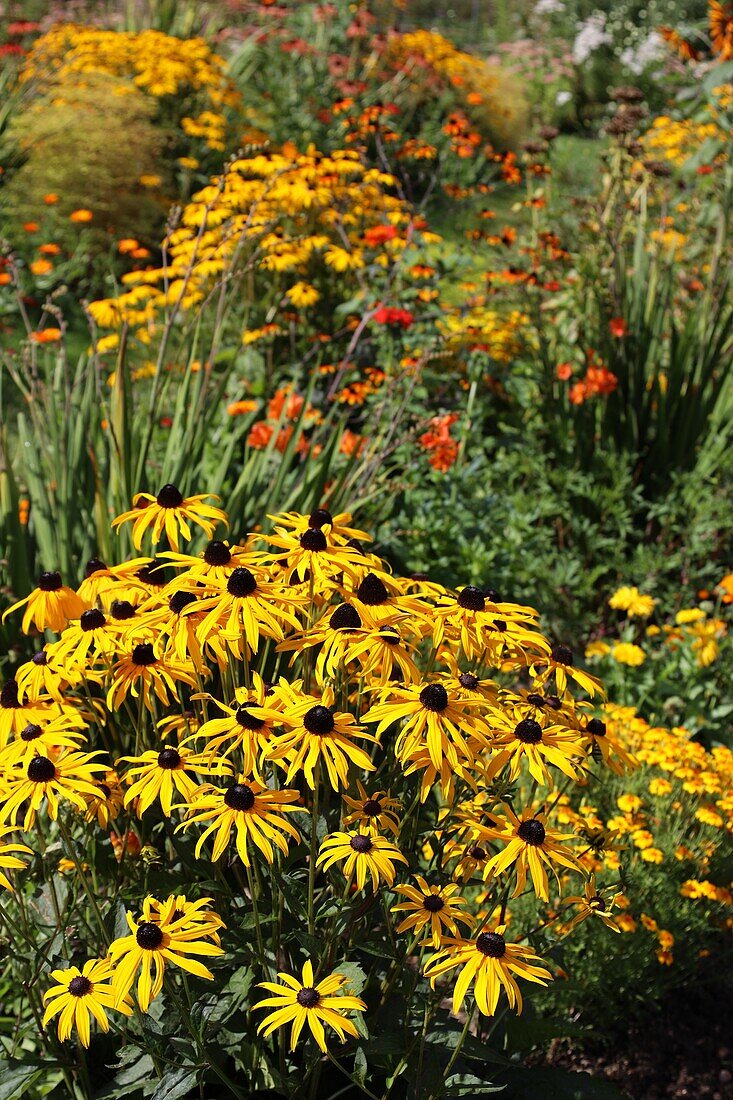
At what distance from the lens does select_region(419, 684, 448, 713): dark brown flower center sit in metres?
1.42

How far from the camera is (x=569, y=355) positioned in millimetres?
4648

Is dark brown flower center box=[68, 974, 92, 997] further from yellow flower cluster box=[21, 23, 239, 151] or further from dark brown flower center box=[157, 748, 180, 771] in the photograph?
yellow flower cluster box=[21, 23, 239, 151]

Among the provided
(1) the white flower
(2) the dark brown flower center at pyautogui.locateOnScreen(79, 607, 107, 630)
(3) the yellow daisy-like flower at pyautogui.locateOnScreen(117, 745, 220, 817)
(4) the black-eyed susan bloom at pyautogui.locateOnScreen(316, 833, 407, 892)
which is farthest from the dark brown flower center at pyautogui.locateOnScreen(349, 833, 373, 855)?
(1) the white flower

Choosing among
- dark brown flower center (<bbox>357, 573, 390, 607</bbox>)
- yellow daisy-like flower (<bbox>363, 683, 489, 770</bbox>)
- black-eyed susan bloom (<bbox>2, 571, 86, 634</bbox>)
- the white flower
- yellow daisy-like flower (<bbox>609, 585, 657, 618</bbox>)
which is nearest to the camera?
yellow daisy-like flower (<bbox>363, 683, 489, 770</bbox>)

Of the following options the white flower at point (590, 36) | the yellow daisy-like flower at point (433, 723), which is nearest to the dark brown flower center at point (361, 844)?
the yellow daisy-like flower at point (433, 723)

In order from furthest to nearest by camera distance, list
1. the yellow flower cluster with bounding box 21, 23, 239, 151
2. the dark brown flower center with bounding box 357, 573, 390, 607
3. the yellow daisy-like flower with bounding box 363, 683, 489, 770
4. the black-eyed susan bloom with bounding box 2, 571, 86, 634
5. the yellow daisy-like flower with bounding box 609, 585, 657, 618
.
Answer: the yellow flower cluster with bounding box 21, 23, 239, 151 → the yellow daisy-like flower with bounding box 609, 585, 657, 618 → the black-eyed susan bloom with bounding box 2, 571, 86, 634 → the dark brown flower center with bounding box 357, 573, 390, 607 → the yellow daisy-like flower with bounding box 363, 683, 489, 770

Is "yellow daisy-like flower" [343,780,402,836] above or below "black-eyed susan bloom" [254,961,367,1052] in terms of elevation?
above

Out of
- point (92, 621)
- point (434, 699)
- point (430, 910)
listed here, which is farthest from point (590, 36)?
point (430, 910)

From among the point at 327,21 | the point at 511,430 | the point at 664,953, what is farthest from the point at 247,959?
the point at 327,21

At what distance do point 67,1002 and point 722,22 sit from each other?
4.78m

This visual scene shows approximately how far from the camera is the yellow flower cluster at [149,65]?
26.3 feet

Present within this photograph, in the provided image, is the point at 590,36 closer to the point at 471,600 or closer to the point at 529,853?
the point at 471,600

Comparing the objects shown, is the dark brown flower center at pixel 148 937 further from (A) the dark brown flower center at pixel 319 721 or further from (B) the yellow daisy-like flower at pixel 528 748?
(B) the yellow daisy-like flower at pixel 528 748

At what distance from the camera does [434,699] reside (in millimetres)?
1416
